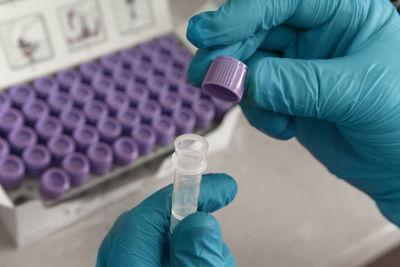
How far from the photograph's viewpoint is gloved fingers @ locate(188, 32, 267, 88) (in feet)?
2.59

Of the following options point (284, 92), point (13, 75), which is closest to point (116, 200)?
point (13, 75)

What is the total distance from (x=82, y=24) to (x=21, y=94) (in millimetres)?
325

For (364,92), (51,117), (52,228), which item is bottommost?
(52,228)

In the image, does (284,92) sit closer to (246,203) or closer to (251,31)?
(251,31)

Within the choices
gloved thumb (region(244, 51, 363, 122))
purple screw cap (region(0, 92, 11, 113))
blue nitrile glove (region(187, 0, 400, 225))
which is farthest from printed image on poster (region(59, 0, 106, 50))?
gloved thumb (region(244, 51, 363, 122))

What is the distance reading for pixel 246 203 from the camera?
1.32 meters

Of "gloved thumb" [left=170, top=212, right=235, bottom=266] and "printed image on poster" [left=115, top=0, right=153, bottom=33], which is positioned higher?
"printed image on poster" [left=115, top=0, right=153, bottom=33]

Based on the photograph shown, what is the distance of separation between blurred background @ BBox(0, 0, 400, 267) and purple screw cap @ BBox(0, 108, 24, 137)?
0.30m

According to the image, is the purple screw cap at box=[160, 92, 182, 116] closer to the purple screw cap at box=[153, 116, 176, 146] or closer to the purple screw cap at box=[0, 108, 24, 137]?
the purple screw cap at box=[153, 116, 176, 146]

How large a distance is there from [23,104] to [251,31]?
2.87 ft

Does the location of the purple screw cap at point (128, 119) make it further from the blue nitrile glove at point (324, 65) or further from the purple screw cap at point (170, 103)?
the blue nitrile glove at point (324, 65)

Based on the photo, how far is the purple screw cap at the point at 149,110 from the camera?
139 cm

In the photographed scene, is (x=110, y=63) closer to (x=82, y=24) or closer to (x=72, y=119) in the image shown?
(x=82, y=24)

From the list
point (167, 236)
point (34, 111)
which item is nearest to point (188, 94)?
point (34, 111)
